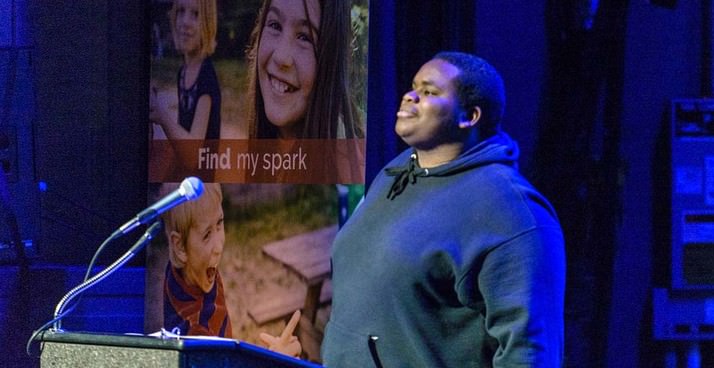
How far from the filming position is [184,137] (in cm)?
446

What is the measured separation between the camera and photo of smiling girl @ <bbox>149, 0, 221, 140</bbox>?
4367 mm

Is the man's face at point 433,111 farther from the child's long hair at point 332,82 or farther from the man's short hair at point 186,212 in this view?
the man's short hair at point 186,212

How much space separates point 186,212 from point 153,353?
2.57 meters

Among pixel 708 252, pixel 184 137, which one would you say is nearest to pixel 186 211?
pixel 184 137

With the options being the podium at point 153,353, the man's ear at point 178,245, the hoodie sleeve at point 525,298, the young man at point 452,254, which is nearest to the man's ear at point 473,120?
the young man at point 452,254

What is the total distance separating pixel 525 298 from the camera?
2260 mm

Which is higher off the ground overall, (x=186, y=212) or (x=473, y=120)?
(x=473, y=120)

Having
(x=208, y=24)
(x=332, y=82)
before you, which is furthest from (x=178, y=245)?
(x=332, y=82)

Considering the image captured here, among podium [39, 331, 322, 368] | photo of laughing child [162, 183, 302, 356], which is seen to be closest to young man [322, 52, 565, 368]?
podium [39, 331, 322, 368]

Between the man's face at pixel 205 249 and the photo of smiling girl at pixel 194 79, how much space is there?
1.07 feet

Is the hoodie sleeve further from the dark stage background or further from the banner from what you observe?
the banner

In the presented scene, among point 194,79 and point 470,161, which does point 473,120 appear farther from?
point 194,79

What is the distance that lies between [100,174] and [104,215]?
0.64 ft

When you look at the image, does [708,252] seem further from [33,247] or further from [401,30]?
[33,247]
